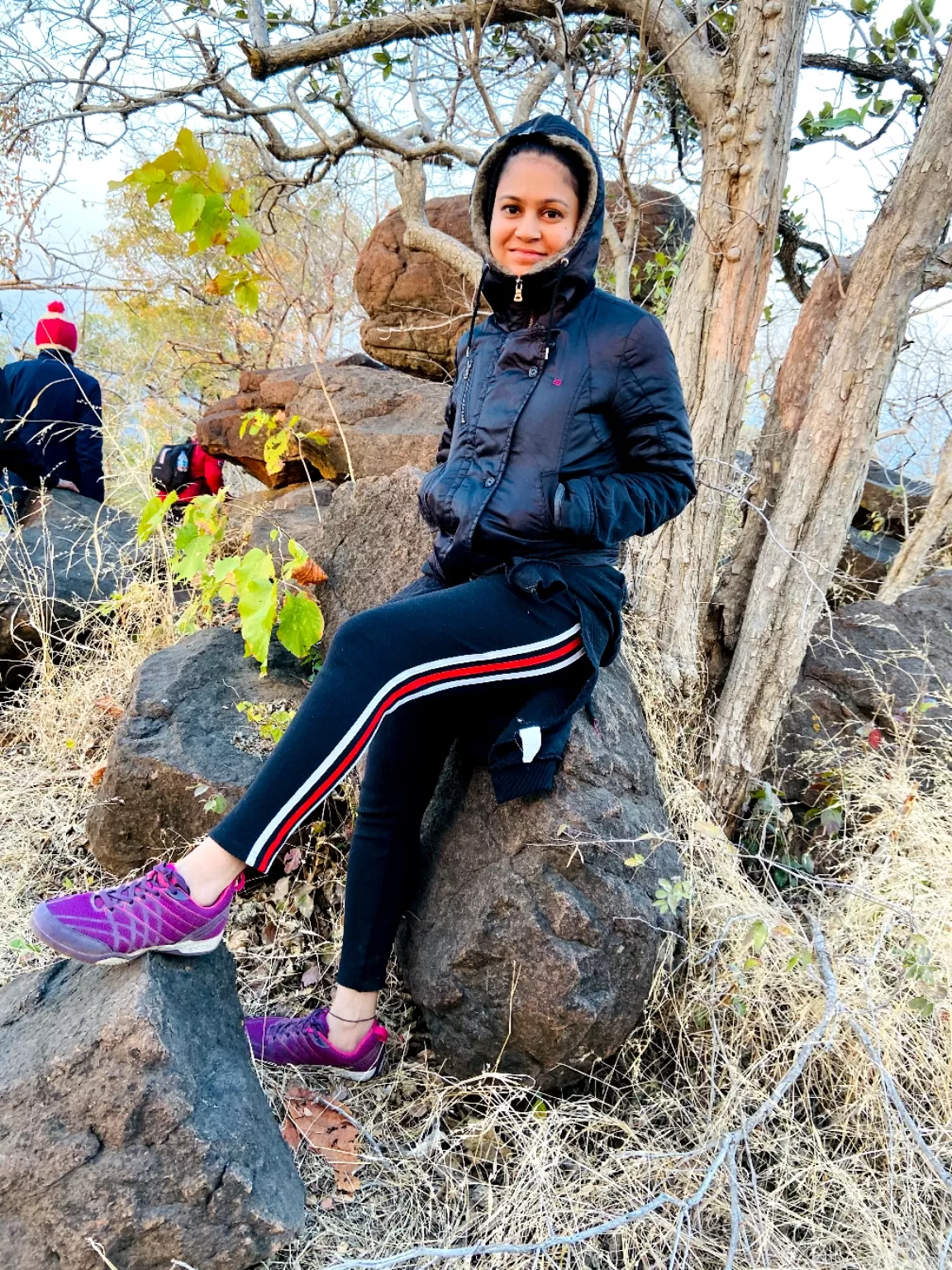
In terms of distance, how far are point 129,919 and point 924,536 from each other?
4.35 meters

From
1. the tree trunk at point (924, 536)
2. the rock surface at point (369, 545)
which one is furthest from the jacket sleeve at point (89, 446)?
the tree trunk at point (924, 536)

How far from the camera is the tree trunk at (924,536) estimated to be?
432 centimetres

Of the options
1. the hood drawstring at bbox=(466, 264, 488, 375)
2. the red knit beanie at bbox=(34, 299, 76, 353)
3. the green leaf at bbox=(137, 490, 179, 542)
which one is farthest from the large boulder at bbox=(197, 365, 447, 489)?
the hood drawstring at bbox=(466, 264, 488, 375)

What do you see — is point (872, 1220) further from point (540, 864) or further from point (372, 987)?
point (372, 987)

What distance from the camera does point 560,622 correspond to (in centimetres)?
185

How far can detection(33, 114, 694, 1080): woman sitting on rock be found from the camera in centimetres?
166

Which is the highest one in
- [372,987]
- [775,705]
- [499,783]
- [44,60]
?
[44,60]

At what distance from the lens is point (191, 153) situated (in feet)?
6.35

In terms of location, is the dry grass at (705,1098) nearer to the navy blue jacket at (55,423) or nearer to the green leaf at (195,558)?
the green leaf at (195,558)

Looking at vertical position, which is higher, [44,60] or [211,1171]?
[44,60]

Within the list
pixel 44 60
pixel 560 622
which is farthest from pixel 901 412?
pixel 44 60

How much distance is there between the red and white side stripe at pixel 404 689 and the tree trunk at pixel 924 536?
10.5 feet

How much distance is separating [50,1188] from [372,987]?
2.47 ft

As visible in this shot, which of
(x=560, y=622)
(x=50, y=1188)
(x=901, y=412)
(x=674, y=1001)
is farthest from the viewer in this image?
(x=901, y=412)
